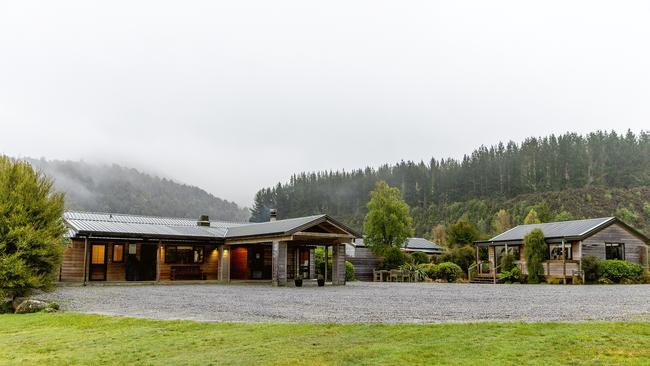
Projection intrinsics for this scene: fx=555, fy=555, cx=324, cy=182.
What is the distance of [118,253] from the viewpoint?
29953mm

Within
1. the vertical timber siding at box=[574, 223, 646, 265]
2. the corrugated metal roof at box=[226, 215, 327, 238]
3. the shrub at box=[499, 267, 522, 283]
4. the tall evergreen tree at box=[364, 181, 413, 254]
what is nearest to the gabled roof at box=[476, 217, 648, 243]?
the vertical timber siding at box=[574, 223, 646, 265]

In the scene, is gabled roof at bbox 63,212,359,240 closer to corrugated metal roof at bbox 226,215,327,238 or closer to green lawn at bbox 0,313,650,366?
corrugated metal roof at bbox 226,215,327,238

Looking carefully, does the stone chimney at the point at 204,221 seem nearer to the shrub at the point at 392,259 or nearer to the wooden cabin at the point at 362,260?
the wooden cabin at the point at 362,260

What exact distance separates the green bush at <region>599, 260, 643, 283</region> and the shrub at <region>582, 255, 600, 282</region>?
0.73 feet

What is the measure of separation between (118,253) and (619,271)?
2747cm

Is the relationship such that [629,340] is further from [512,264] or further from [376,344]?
[512,264]

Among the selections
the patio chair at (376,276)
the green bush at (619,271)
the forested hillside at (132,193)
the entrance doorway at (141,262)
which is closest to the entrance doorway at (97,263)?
the entrance doorway at (141,262)

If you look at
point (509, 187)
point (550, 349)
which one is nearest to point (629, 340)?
point (550, 349)

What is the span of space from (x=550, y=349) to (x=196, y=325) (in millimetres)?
6466

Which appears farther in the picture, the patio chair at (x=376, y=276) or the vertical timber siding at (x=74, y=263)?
the patio chair at (x=376, y=276)

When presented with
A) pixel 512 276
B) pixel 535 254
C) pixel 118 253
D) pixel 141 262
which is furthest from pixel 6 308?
pixel 512 276

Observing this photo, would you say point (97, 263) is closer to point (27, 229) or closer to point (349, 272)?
point (27, 229)

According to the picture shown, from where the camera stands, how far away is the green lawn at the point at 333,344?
24.8 feet

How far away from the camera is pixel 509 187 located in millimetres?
97125
